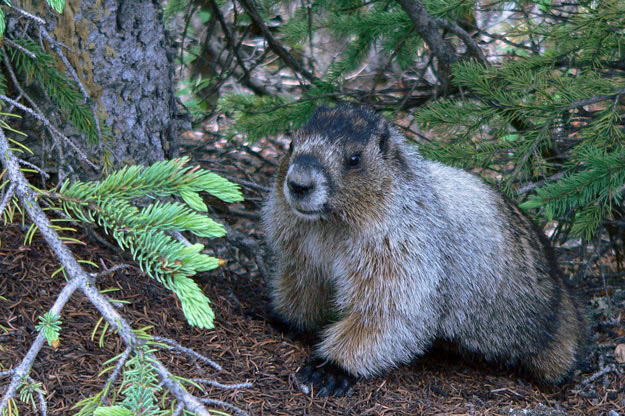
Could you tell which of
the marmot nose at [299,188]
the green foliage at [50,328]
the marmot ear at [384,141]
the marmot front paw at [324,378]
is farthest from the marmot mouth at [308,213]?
the green foliage at [50,328]

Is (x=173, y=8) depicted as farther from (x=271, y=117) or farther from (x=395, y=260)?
(x=395, y=260)

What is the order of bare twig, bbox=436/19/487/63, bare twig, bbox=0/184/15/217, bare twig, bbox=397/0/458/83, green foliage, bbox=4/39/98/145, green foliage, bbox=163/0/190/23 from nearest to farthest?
bare twig, bbox=0/184/15/217, green foliage, bbox=4/39/98/145, bare twig, bbox=397/0/458/83, bare twig, bbox=436/19/487/63, green foliage, bbox=163/0/190/23

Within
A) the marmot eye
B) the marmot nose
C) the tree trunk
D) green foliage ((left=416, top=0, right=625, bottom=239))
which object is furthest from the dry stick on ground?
green foliage ((left=416, top=0, right=625, bottom=239))

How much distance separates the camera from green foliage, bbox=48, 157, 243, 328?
2.16 metres

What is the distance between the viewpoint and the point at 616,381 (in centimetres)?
441

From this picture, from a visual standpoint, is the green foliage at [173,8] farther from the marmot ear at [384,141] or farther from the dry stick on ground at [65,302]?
the dry stick on ground at [65,302]

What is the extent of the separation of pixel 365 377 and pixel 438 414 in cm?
52

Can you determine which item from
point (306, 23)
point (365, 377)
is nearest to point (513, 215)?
point (365, 377)

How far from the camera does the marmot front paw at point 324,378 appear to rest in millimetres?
3723

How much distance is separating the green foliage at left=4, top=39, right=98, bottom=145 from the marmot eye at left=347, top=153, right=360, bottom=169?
1.52 m

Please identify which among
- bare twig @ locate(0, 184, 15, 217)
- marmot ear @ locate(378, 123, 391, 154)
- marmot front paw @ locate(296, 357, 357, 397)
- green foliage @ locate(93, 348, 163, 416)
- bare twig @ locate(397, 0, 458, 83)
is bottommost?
marmot front paw @ locate(296, 357, 357, 397)

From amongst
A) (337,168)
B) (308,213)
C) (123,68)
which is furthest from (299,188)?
(123,68)

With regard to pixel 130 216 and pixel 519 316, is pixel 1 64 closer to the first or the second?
pixel 130 216

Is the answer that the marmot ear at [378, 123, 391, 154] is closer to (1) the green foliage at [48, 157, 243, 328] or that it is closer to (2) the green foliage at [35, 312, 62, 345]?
(1) the green foliage at [48, 157, 243, 328]
